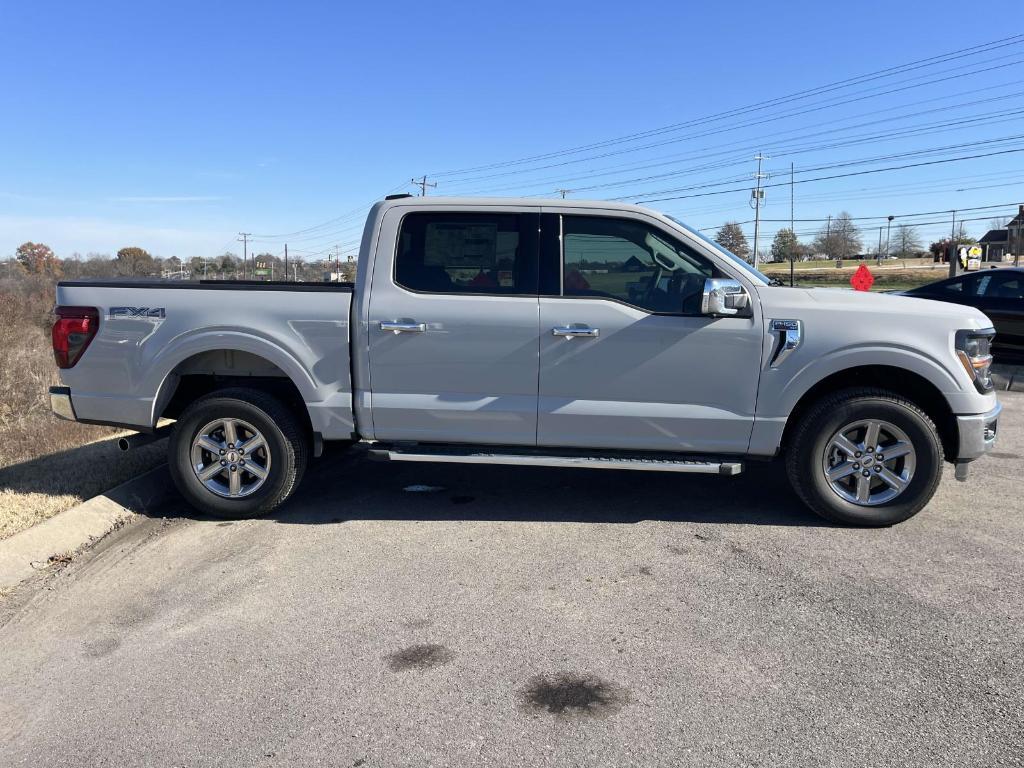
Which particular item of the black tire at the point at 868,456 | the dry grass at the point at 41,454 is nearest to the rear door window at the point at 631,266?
the black tire at the point at 868,456

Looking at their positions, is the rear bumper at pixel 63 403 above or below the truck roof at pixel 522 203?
below

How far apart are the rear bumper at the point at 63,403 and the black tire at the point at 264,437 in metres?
0.76

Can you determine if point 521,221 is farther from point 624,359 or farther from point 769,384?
point 769,384

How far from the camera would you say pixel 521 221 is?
5023 millimetres

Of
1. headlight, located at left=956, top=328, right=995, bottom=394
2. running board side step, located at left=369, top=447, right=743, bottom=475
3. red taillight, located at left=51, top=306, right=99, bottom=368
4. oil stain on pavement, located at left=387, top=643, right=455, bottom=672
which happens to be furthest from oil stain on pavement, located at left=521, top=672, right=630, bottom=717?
red taillight, located at left=51, top=306, right=99, bottom=368

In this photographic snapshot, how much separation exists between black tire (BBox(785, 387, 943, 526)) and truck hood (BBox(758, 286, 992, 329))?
51cm

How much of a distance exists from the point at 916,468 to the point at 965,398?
0.52 m

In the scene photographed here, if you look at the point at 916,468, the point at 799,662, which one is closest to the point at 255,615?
the point at 799,662

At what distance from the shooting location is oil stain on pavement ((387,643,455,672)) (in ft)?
10.8

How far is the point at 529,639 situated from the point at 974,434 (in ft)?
10.5

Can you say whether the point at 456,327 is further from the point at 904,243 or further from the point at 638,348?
the point at 904,243

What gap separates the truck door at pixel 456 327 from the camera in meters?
4.89

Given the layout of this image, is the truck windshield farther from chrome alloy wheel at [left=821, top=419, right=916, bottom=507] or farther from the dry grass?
the dry grass

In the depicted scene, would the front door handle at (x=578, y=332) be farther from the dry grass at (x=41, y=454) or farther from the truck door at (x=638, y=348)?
the dry grass at (x=41, y=454)
